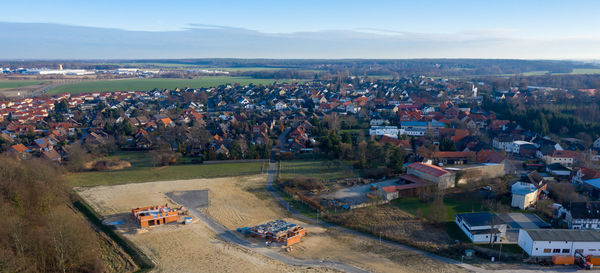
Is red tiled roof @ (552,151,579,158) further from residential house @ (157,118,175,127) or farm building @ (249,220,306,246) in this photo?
residential house @ (157,118,175,127)

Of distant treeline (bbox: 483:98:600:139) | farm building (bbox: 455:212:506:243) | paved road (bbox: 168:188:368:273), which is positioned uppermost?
distant treeline (bbox: 483:98:600:139)

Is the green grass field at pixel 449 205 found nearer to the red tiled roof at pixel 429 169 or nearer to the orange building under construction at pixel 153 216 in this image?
the red tiled roof at pixel 429 169

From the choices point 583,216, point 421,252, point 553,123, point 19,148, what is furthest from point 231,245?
point 553,123

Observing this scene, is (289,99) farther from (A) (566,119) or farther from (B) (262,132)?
(A) (566,119)

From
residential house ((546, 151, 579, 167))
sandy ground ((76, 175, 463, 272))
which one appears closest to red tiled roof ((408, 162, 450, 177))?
sandy ground ((76, 175, 463, 272))

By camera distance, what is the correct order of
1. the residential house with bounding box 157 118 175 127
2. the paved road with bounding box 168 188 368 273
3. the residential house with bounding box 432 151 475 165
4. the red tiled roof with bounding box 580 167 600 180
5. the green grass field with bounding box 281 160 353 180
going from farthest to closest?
the residential house with bounding box 157 118 175 127, the residential house with bounding box 432 151 475 165, the green grass field with bounding box 281 160 353 180, the red tiled roof with bounding box 580 167 600 180, the paved road with bounding box 168 188 368 273

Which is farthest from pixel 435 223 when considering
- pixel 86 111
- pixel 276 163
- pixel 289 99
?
pixel 86 111

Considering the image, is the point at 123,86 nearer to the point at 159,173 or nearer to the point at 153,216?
the point at 159,173

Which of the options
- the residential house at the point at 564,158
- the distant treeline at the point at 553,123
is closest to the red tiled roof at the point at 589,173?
the residential house at the point at 564,158
